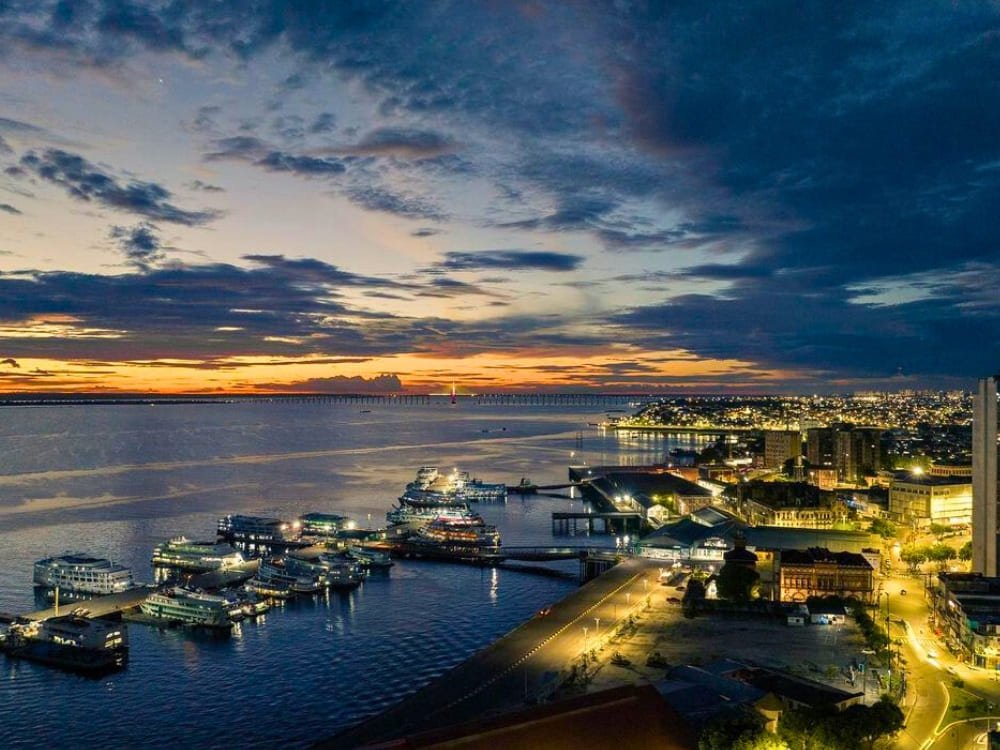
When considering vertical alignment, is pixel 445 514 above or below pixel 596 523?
above

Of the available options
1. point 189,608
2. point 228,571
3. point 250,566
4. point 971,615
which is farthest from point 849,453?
point 189,608

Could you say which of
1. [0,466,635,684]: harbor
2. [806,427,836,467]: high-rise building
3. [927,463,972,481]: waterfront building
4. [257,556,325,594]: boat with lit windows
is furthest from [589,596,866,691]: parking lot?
[806,427,836,467]: high-rise building

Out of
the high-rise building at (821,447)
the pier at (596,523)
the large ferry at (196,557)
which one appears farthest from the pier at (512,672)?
the high-rise building at (821,447)

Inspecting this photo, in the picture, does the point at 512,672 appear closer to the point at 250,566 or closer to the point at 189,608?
the point at 189,608

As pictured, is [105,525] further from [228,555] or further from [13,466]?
[13,466]

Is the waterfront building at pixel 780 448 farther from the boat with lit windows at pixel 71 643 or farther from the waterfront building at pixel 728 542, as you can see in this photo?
the boat with lit windows at pixel 71 643

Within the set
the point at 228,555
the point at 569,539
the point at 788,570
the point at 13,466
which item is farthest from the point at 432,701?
the point at 13,466
